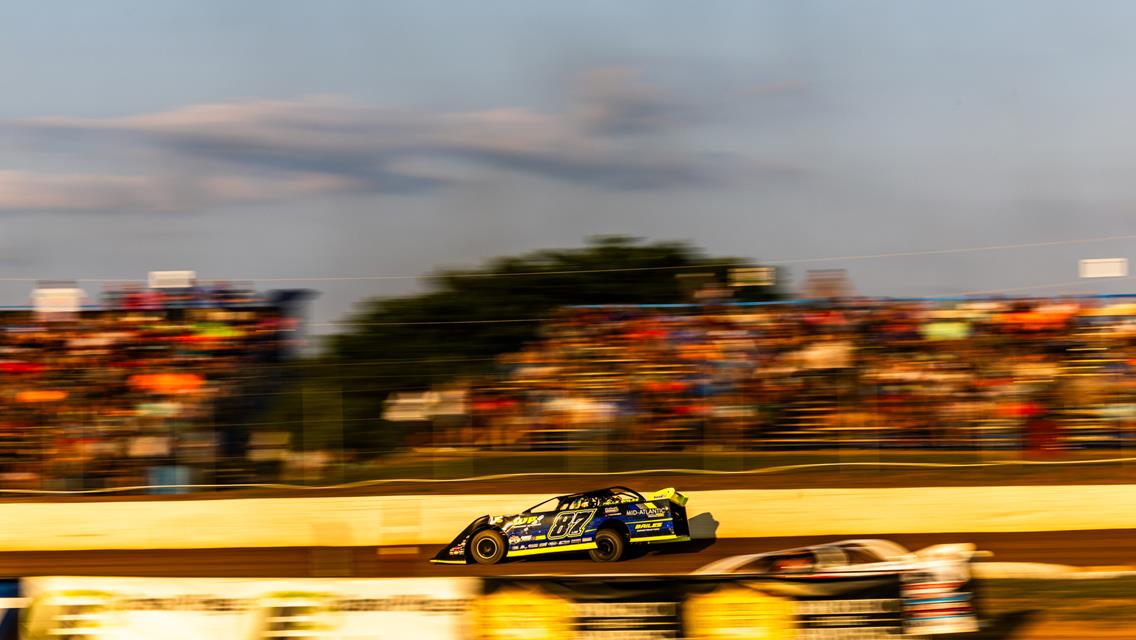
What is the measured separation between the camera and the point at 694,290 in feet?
61.1

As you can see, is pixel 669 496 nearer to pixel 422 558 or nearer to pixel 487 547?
pixel 487 547

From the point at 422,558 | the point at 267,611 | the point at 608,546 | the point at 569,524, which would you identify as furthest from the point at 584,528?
the point at 267,611

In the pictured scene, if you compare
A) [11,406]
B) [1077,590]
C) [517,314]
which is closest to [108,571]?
[11,406]

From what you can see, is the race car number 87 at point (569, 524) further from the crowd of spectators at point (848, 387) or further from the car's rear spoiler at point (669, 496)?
the crowd of spectators at point (848, 387)

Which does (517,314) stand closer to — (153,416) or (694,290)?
(694,290)

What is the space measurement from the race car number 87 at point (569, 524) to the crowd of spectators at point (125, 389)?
4492 mm

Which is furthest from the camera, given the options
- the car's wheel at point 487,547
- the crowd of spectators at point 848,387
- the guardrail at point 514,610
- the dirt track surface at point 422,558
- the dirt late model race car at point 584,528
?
the crowd of spectators at point 848,387

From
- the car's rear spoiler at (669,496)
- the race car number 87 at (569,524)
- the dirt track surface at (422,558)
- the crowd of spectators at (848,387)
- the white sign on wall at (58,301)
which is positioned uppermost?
the white sign on wall at (58,301)

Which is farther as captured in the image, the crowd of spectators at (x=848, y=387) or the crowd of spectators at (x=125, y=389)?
the crowd of spectators at (x=125, y=389)

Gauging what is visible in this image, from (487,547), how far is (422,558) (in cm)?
126

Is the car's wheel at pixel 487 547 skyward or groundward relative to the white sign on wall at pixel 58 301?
groundward

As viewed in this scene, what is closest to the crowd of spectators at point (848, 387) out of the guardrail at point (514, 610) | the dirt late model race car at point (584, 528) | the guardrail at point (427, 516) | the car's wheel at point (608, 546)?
the guardrail at point (427, 516)

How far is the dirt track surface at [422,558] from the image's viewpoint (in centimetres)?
1270

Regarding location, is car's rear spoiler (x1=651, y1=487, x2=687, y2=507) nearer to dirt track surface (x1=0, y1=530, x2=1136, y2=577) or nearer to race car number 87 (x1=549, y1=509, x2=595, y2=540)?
dirt track surface (x1=0, y1=530, x2=1136, y2=577)
